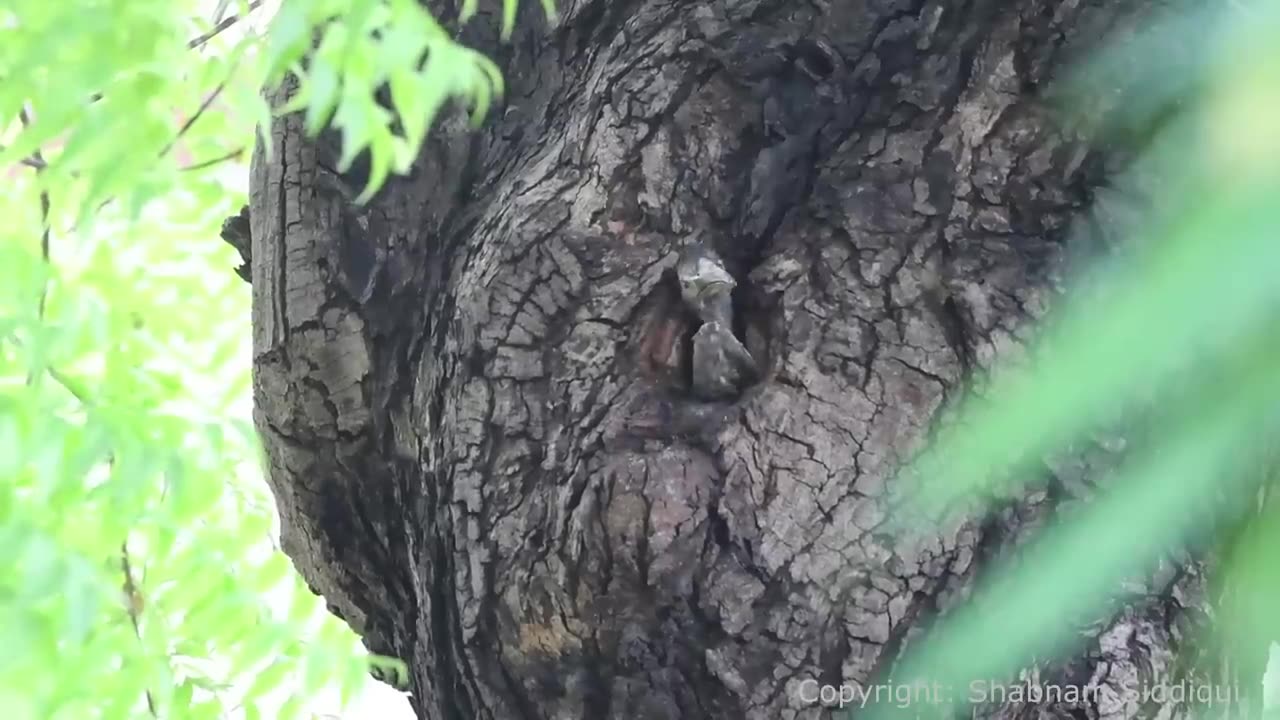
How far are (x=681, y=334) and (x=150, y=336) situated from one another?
93cm

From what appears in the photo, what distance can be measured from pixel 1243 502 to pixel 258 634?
1.06m

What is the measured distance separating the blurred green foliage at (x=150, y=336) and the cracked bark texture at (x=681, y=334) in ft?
0.26

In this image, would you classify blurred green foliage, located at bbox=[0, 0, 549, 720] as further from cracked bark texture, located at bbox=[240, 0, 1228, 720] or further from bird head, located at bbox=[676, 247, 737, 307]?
bird head, located at bbox=[676, 247, 737, 307]

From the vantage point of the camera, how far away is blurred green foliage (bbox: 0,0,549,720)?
668mm

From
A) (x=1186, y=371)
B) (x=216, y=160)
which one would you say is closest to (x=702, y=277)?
(x=1186, y=371)

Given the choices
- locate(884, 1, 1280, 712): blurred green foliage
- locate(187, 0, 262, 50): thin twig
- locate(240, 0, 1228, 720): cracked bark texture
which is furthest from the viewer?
locate(187, 0, 262, 50): thin twig

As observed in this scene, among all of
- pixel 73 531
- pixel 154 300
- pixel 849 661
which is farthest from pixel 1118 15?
pixel 154 300

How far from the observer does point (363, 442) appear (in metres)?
0.79

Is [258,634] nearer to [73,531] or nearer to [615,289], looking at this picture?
[73,531]

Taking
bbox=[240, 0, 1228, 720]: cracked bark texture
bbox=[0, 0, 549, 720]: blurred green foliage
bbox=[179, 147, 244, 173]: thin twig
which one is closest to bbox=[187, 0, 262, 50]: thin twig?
bbox=[0, 0, 549, 720]: blurred green foliage

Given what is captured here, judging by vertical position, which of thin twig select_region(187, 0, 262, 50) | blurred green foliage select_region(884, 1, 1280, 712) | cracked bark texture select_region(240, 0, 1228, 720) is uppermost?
thin twig select_region(187, 0, 262, 50)

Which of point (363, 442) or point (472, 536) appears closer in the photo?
point (472, 536)

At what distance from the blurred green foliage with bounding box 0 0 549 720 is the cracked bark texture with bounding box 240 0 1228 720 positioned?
3.2 inches

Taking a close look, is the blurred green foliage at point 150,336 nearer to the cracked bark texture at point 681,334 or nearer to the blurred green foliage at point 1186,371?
the cracked bark texture at point 681,334
